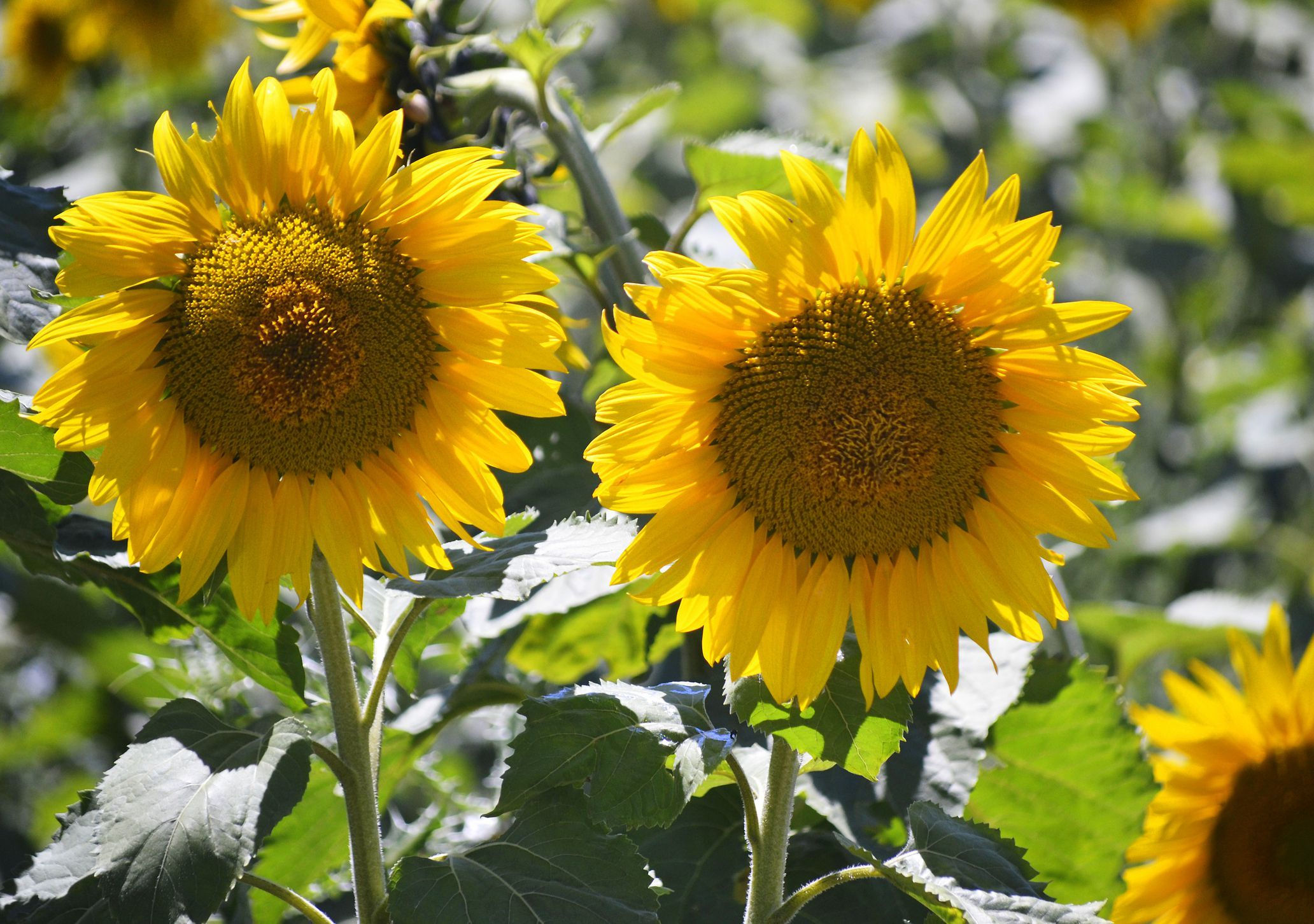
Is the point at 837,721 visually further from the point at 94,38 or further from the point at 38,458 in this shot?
the point at 94,38

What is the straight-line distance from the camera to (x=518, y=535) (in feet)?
3.20

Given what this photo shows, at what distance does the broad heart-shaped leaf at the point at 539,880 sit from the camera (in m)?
0.83

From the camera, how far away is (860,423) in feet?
2.84

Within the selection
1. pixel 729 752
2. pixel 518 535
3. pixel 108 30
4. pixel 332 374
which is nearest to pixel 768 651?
pixel 729 752

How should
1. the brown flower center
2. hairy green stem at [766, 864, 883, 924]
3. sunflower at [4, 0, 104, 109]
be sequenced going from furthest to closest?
sunflower at [4, 0, 104, 109]
the brown flower center
hairy green stem at [766, 864, 883, 924]

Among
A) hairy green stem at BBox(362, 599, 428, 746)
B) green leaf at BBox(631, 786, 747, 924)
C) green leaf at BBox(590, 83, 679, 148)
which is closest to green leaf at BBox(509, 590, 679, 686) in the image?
green leaf at BBox(631, 786, 747, 924)

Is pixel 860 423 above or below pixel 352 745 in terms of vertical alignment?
above

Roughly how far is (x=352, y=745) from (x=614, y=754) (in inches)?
7.5

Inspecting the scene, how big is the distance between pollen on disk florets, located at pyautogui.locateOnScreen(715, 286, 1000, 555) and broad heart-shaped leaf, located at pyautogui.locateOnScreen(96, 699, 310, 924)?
1.19 ft

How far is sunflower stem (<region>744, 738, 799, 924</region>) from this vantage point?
895 millimetres

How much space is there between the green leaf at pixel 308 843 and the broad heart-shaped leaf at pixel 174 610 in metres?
0.13

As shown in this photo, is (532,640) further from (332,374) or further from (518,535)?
(332,374)

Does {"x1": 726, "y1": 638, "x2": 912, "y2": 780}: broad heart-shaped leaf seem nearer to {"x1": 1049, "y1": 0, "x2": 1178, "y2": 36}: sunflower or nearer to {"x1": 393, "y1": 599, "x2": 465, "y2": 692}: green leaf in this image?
{"x1": 393, "y1": 599, "x2": 465, "y2": 692}: green leaf

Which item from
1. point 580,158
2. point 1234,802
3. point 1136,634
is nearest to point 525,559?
point 580,158
